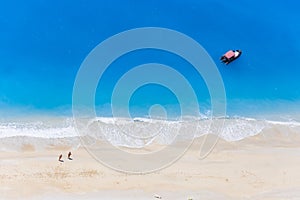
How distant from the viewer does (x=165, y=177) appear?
18.3 metres

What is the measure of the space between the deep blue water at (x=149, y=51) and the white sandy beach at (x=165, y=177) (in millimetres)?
1902

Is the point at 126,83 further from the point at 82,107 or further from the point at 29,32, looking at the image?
the point at 29,32

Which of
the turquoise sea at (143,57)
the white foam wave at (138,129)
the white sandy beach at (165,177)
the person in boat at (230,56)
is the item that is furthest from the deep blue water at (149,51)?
the white sandy beach at (165,177)

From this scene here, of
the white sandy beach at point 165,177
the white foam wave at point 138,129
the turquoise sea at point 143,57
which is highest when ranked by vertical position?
the turquoise sea at point 143,57

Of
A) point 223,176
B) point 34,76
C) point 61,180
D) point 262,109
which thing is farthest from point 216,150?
point 34,76

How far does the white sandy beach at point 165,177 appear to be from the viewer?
1761cm

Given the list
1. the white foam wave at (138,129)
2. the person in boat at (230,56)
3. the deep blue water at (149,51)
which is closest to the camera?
the white foam wave at (138,129)

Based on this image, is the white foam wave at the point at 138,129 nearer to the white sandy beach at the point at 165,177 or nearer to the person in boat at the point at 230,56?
the white sandy beach at the point at 165,177

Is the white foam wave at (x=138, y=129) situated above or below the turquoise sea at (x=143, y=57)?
below

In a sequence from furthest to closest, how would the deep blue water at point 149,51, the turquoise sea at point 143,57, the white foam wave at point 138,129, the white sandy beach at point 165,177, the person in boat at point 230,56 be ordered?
the person in boat at point 230,56, the deep blue water at point 149,51, the turquoise sea at point 143,57, the white foam wave at point 138,129, the white sandy beach at point 165,177

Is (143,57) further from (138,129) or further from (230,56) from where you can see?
(230,56)

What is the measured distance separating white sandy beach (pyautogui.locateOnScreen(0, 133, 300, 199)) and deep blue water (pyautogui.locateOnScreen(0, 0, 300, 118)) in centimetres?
190

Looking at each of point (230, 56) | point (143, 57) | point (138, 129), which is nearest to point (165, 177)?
point (138, 129)

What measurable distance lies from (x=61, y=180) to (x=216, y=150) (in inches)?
212
